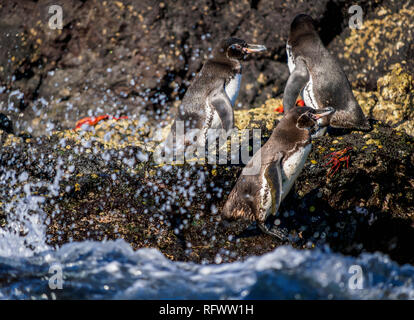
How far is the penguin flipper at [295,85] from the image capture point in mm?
5652

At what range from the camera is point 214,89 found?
5469mm

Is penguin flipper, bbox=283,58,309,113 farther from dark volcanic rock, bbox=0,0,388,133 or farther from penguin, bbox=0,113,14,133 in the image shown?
penguin, bbox=0,113,14,133

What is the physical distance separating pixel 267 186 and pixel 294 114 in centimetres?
66

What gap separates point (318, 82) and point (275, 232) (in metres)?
2.09

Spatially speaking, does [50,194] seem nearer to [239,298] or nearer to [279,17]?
[239,298]

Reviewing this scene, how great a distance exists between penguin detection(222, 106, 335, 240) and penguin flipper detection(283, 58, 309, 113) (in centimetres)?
129

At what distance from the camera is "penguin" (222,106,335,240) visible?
4.25 metres

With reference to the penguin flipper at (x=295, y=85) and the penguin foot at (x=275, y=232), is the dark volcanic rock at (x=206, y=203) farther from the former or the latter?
the penguin flipper at (x=295, y=85)

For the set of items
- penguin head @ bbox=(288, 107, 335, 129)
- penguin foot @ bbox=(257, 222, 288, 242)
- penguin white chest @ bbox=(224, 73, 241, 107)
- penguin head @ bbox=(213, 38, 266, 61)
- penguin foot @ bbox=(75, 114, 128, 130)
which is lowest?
penguin foot @ bbox=(257, 222, 288, 242)

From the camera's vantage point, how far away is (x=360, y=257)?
4.23 meters

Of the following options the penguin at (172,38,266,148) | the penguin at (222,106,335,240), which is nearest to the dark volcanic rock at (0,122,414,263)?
the penguin at (222,106,335,240)

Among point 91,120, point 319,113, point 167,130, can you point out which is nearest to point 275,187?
point 319,113

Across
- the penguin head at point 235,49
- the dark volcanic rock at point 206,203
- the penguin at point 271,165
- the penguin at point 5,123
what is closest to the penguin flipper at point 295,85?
the penguin head at point 235,49

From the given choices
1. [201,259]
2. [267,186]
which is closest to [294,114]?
[267,186]
